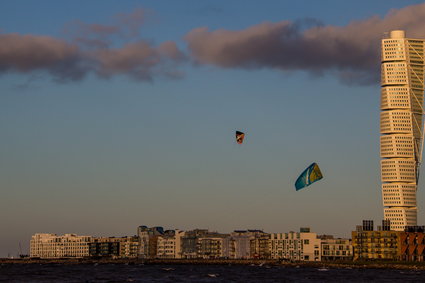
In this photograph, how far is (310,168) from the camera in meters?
146

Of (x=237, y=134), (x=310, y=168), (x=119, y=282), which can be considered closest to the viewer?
(x=237, y=134)

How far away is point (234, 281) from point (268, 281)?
23.1 ft

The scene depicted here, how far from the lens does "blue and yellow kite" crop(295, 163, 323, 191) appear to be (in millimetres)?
141500

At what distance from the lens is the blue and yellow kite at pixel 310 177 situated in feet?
464

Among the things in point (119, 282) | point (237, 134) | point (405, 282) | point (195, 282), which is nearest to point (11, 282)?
point (119, 282)

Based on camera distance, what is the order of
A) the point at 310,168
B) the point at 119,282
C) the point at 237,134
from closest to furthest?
the point at 237,134 < the point at 310,168 < the point at 119,282

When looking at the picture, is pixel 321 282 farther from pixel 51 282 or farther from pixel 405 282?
pixel 51 282

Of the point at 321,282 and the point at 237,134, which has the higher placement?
the point at 237,134

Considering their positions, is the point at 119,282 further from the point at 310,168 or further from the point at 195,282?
the point at 310,168

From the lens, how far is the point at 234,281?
176 meters

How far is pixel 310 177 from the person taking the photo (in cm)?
14388

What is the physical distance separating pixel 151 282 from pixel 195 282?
29.7 ft

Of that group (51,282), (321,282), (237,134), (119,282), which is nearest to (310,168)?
(237,134)

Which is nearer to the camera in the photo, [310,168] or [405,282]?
[310,168]
